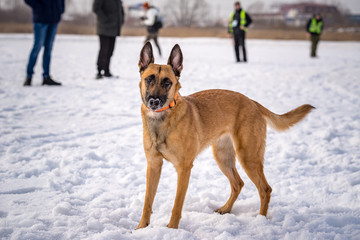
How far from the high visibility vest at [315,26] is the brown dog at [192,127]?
52.5 feet

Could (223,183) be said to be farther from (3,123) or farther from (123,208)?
(3,123)

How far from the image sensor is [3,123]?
17.9ft

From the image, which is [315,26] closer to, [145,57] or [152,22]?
[152,22]

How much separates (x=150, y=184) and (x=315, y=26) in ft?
57.6

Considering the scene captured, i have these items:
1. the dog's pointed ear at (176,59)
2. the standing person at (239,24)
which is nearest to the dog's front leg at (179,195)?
the dog's pointed ear at (176,59)

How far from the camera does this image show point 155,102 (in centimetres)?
275

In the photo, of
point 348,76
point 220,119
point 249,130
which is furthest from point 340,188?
point 348,76

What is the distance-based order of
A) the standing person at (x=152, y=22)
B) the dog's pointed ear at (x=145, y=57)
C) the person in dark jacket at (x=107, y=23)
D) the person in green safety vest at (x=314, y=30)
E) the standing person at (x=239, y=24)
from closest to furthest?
the dog's pointed ear at (x=145, y=57), the person in dark jacket at (x=107, y=23), the standing person at (x=239, y=24), the standing person at (x=152, y=22), the person in green safety vest at (x=314, y=30)

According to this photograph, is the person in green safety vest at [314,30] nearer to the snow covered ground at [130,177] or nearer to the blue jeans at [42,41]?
the snow covered ground at [130,177]

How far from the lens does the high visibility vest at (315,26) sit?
17422 mm

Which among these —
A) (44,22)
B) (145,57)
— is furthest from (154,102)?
(44,22)

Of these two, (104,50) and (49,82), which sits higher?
(104,50)

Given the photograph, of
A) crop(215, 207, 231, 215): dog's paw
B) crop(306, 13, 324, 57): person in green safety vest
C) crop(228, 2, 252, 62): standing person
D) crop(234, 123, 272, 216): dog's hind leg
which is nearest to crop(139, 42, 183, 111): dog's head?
crop(234, 123, 272, 216): dog's hind leg

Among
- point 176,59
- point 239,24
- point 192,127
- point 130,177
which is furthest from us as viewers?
point 239,24
